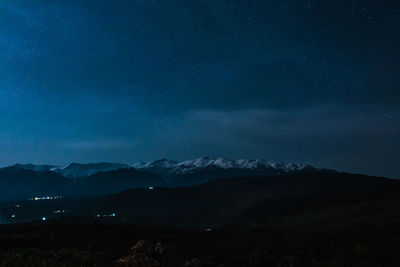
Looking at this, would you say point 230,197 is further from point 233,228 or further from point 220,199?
point 233,228

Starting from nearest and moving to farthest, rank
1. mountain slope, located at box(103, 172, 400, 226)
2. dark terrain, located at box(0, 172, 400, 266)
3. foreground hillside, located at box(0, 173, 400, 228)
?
dark terrain, located at box(0, 172, 400, 266), mountain slope, located at box(103, 172, 400, 226), foreground hillside, located at box(0, 173, 400, 228)

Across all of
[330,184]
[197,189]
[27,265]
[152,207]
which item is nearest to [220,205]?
[152,207]

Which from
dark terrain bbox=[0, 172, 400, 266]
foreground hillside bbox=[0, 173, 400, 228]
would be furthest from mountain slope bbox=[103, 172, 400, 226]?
dark terrain bbox=[0, 172, 400, 266]

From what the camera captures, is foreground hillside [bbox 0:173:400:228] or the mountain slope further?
foreground hillside [bbox 0:173:400:228]

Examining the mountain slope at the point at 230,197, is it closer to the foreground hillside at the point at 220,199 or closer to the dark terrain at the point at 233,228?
the foreground hillside at the point at 220,199

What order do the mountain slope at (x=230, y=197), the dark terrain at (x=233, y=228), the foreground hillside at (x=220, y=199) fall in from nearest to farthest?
the dark terrain at (x=233, y=228) → the mountain slope at (x=230, y=197) → the foreground hillside at (x=220, y=199)

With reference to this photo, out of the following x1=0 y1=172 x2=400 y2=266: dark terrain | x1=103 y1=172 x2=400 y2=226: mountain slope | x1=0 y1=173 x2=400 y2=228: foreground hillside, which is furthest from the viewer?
x1=0 y1=173 x2=400 y2=228: foreground hillside

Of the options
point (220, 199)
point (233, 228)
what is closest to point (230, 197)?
point (220, 199)

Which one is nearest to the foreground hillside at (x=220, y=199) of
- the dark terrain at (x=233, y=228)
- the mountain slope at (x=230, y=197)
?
the mountain slope at (x=230, y=197)

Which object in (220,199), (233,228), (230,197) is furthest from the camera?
(230,197)

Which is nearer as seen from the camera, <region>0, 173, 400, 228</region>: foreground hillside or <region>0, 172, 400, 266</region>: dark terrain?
<region>0, 172, 400, 266</region>: dark terrain

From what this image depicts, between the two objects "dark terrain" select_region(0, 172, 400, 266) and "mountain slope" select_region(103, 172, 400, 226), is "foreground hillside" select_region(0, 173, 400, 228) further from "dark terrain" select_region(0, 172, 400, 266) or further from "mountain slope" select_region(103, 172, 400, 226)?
"dark terrain" select_region(0, 172, 400, 266)

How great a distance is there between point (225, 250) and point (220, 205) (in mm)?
120092

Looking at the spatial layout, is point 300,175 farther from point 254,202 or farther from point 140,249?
point 140,249
